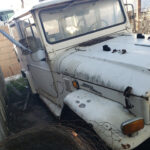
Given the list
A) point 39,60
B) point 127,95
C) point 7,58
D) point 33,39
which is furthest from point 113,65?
point 7,58

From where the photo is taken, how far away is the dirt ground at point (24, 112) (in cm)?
441

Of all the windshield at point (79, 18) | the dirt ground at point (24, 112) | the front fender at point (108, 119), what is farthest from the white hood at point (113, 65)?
the dirt ground at point (24, 112)

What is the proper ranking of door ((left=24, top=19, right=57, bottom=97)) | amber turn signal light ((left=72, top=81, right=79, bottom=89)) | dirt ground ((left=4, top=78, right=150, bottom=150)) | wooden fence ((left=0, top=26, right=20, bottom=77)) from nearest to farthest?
1. amber turn signal light ((left=72, top=81, right=79, bottom=89))
2. door ((left=24, top=19, right=57, bottom=97))
3. dirt ground ((left=4, top=78, right=150, bottom=150))
4. wooden fence ((left=0, top=26, right=20, bottom=77))

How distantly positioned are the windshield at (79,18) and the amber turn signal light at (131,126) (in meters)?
→ 2.01

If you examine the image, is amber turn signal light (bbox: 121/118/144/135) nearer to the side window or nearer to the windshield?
the windshield

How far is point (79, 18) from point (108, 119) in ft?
6.94

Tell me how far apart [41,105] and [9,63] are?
16.9ft

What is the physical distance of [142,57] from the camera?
237 cm

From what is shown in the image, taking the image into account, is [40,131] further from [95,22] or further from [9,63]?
[9,63]

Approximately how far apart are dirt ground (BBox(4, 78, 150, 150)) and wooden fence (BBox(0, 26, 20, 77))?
3224 millimetres

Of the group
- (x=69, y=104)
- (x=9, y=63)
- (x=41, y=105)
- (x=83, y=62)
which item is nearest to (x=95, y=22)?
(x=83, y=62)

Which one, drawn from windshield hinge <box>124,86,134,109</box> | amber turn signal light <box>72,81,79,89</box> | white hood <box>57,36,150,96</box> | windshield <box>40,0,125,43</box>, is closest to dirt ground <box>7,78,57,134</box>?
amber turn signal light <box>72,81,79,89</box>

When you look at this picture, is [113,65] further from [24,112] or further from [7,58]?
[7,58]

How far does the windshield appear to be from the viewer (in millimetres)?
3320
